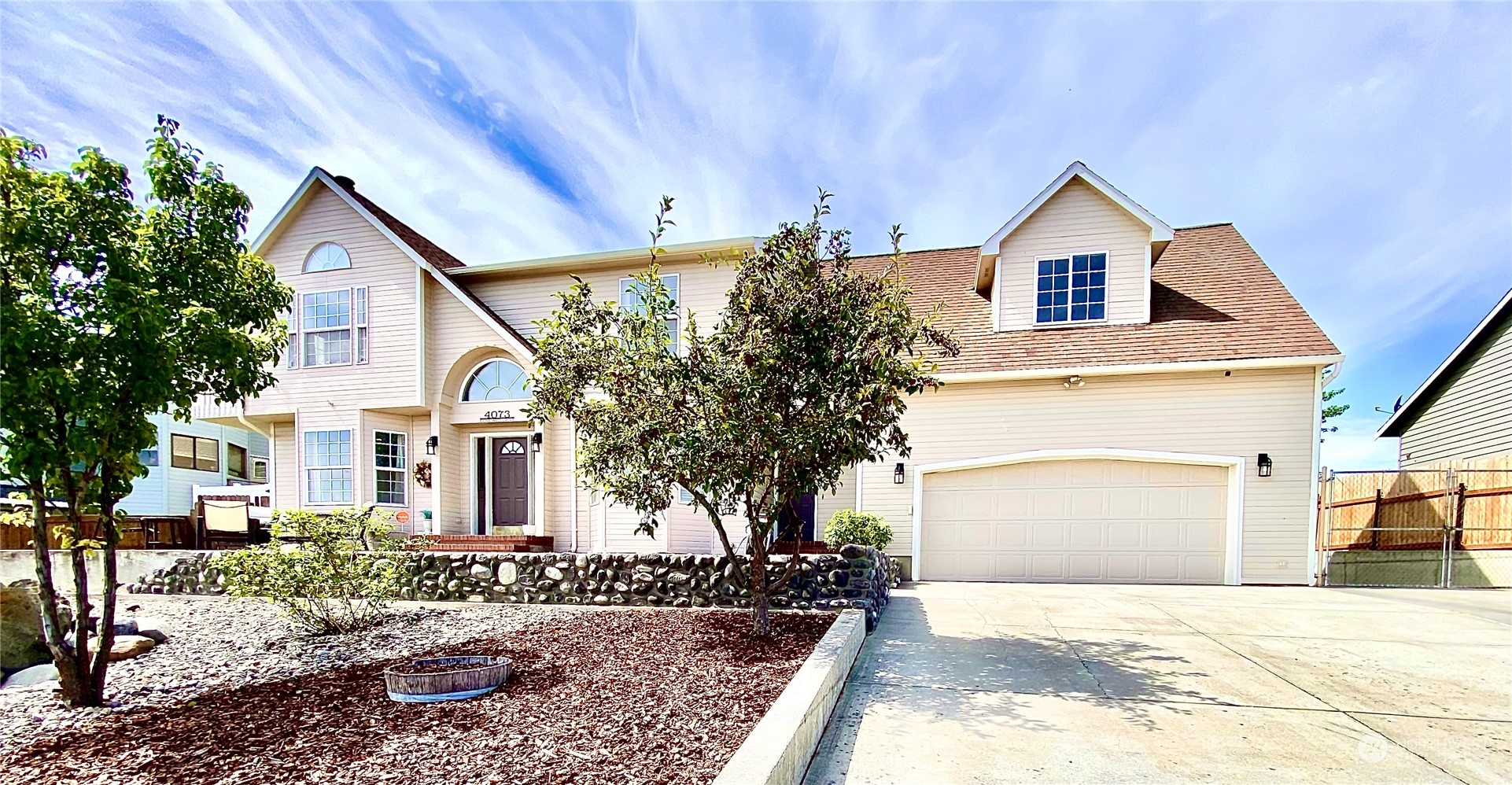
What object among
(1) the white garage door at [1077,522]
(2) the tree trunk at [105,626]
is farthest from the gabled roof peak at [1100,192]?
(2) the tree trunk at [105,626]

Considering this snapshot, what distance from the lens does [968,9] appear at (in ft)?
24.5

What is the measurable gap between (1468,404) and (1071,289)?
9.83 meters

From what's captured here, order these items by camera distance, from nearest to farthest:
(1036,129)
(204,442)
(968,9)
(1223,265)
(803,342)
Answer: (803,342) → (968,9) → (1036,129) → (1223,265) → (204,442)

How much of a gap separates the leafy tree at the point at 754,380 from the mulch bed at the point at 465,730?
4.33 ft

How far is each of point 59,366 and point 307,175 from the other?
9376mm

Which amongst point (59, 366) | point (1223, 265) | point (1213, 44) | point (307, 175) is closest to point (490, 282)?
point (307, 175)

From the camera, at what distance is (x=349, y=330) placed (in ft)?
36.3

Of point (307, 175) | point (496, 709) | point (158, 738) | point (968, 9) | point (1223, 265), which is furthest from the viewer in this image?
point (1223, 265)

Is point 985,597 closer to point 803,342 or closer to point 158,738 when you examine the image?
point 803,342

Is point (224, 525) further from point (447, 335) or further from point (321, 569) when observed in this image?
point (321, 569)

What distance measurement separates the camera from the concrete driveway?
3.29m

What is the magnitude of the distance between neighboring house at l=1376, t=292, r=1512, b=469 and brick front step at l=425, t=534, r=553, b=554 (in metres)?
17.6

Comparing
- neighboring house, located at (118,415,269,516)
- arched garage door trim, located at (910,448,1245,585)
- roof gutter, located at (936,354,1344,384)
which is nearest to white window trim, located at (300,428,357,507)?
neighboring house, located at (118,415,269,516)

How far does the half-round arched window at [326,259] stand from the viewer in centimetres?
1121
